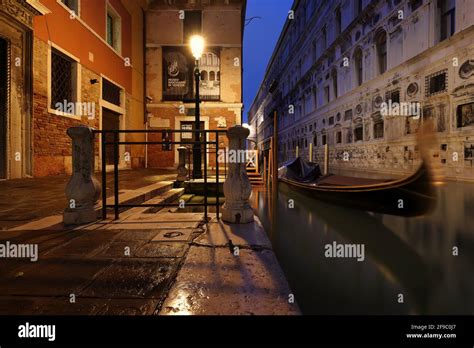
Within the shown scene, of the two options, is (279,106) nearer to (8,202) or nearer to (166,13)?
(166,13)

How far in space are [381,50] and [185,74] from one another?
437 inches

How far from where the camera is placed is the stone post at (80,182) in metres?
3.33

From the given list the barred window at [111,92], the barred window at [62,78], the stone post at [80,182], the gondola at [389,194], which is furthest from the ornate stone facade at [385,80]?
the barred window at [111,92]

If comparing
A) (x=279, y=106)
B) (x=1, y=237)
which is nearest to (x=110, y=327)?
(x=1, y=237)

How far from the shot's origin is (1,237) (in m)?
2.79

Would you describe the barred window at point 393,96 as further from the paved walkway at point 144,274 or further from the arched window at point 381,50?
the paved walkway at point 144,274

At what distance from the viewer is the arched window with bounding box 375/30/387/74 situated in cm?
1442

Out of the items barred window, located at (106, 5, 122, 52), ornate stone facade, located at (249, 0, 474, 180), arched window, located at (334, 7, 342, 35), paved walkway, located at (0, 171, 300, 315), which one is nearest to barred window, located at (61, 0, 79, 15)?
barred window, located at (106, 5, 122, 52)

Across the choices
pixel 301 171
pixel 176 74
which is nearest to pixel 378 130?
pixel 301 171

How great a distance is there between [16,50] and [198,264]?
933 centimetres

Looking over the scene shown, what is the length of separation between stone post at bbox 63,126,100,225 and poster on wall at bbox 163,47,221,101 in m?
14.2

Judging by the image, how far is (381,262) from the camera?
348 centimetres

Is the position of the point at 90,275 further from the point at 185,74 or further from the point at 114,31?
the point at 185,74

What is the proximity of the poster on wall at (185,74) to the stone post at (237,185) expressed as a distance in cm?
1413
